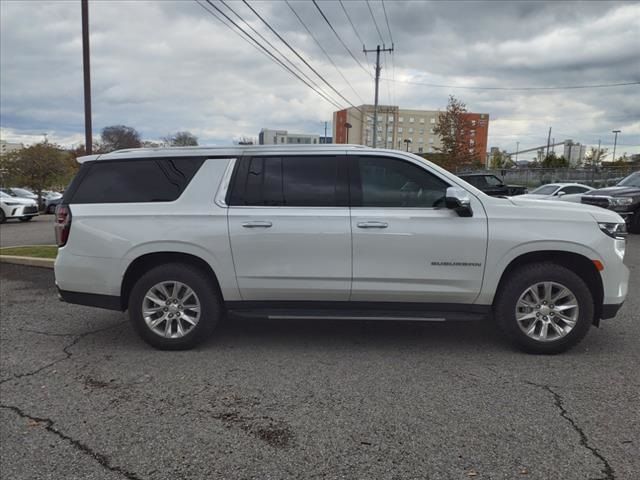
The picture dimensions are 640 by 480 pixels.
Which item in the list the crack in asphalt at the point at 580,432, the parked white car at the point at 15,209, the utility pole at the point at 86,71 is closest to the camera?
the crack in asphalt at the point at 580,432

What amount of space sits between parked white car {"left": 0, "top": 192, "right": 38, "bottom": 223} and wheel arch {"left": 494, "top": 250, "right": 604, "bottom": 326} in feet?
67.4

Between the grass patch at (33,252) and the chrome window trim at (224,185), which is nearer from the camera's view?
the chrome window trim at (224,185)

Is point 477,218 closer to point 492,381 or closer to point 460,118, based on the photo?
point 492,381

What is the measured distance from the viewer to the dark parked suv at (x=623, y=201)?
13180mm

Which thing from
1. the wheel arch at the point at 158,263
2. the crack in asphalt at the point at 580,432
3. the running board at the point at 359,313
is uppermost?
the wheel arch at the point at 158,263

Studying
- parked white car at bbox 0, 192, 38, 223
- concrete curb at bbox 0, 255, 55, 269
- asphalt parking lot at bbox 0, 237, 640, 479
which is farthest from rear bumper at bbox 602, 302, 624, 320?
parked white car at bbox 0, 192, 38, 223

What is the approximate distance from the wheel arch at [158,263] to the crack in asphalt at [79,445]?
54.3 inches

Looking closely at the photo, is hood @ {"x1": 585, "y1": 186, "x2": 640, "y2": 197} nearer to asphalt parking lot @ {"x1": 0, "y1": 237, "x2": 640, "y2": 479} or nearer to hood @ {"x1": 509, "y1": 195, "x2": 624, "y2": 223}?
asphalt parking lot @ {"x1": 0, "y1": 237, "x2": 640, "y2": 479}

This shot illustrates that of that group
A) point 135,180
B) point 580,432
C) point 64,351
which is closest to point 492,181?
point 135,180

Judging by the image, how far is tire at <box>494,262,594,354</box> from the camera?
171 inches

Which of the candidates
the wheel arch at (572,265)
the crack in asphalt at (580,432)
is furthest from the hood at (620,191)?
the crack in asphalt at (580,432)

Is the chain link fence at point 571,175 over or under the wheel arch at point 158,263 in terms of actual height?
over

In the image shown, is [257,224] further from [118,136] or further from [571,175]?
[118,136]

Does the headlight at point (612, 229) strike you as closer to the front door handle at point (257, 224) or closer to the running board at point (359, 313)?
the running board at point (359, 313)
